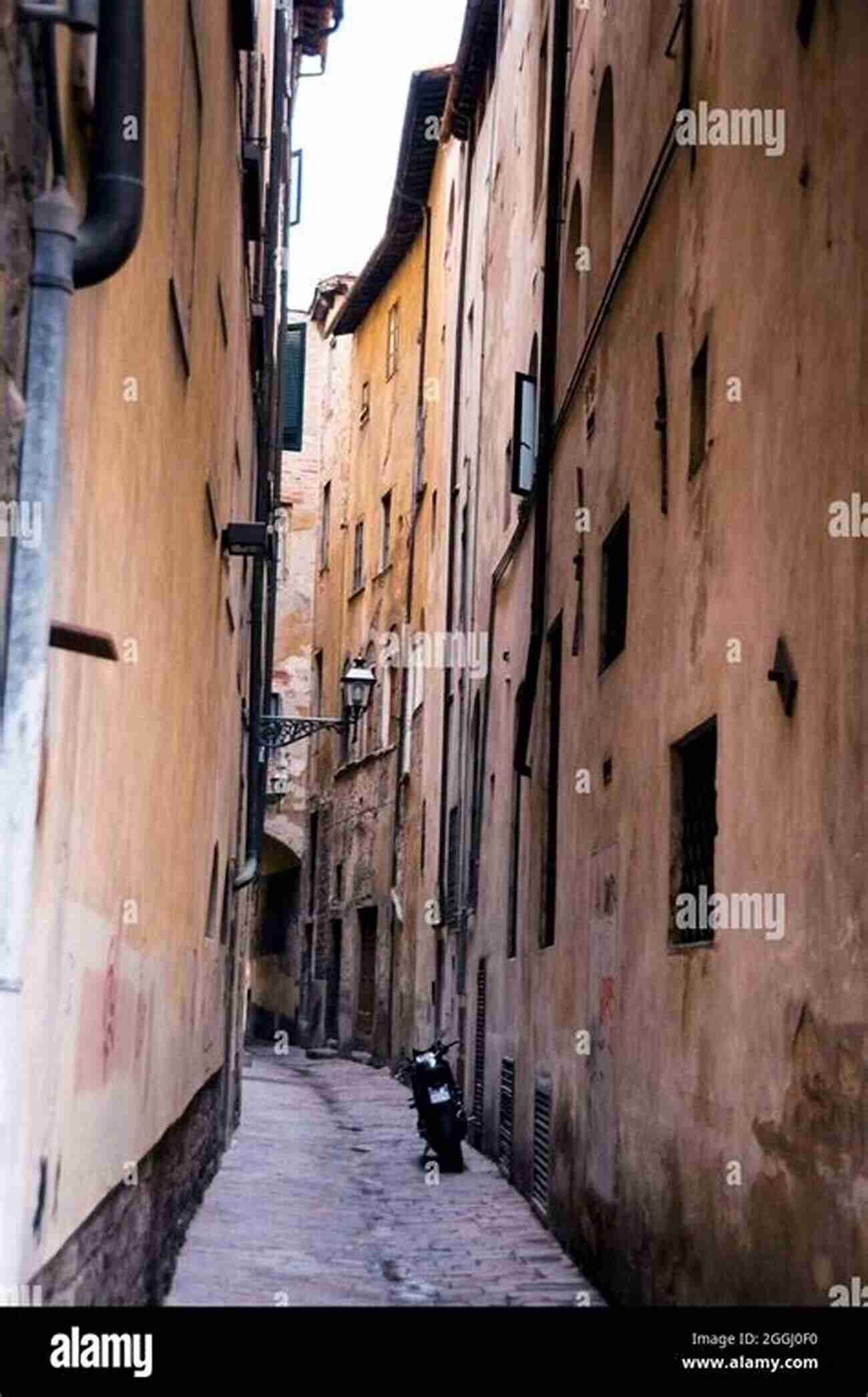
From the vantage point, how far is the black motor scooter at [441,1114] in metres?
15.0

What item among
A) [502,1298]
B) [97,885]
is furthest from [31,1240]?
[502,1298]

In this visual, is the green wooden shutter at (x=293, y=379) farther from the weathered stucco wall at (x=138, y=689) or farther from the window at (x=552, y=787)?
the weathered stucco wall at (x=138, y=689)

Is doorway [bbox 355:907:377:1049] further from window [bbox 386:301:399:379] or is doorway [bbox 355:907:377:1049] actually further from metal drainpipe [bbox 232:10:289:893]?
metal drainpipe [bbox 232:10:289:893]

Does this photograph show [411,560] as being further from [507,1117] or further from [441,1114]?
[507,1117]

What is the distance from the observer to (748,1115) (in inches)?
265

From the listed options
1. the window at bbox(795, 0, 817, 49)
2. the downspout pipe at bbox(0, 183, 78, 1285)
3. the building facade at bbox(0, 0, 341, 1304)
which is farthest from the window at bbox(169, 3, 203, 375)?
the downspout pipe at bbox(0, 183, 78, 1285)

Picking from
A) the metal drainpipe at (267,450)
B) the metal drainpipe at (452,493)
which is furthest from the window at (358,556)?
the metal drainpipe at (267,450)

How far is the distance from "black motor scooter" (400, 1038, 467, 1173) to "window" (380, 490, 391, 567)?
15492mm

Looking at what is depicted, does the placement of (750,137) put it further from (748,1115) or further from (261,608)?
(261,608)

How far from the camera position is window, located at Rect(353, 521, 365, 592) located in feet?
108

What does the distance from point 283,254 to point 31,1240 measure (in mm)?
17923

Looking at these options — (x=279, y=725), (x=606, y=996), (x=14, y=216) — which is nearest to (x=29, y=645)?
(x=14, y=216)

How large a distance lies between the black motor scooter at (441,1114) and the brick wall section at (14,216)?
39.1 ft

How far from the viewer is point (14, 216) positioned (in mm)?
3609
